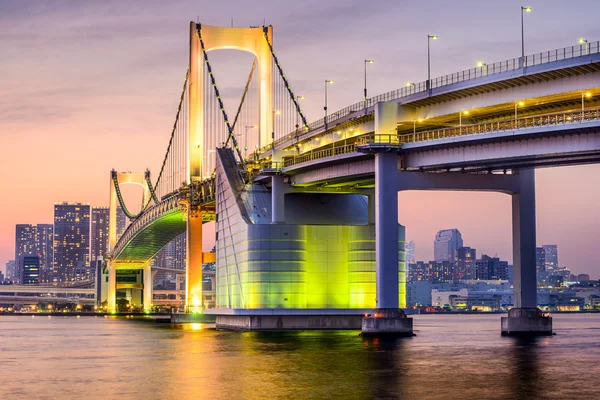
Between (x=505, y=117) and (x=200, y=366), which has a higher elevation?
(x=505, y=117)

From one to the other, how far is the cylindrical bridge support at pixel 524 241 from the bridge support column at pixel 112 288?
125432 mm

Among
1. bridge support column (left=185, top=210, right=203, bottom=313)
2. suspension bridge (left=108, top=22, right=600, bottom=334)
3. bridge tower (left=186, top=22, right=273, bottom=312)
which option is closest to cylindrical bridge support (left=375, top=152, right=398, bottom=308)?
suspension bridge (left=108, top=22, right=600, bottom=334)

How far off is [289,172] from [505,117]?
76.8 feet

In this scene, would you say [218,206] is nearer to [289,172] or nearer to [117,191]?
[289,172]

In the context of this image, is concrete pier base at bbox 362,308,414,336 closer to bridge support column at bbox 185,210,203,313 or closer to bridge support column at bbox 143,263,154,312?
bridge support column at bbox 185,210,203,313

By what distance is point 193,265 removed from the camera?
11700 centimetres

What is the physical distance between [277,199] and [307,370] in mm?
43580

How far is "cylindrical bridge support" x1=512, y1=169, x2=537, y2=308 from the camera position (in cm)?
7200

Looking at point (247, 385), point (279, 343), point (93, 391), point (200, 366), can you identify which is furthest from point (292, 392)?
point (279, 343)

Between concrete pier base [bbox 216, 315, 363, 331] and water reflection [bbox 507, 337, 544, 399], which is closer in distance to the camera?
water reflection [bbox 507, 337, 544, 399]

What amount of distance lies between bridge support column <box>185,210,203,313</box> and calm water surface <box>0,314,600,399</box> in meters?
46.0

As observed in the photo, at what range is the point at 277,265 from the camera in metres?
85.5

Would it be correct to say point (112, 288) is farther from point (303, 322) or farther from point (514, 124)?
point (514, 124)

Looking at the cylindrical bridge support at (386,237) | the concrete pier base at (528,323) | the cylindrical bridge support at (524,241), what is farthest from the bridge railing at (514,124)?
the concrete pier base at (528,323)
